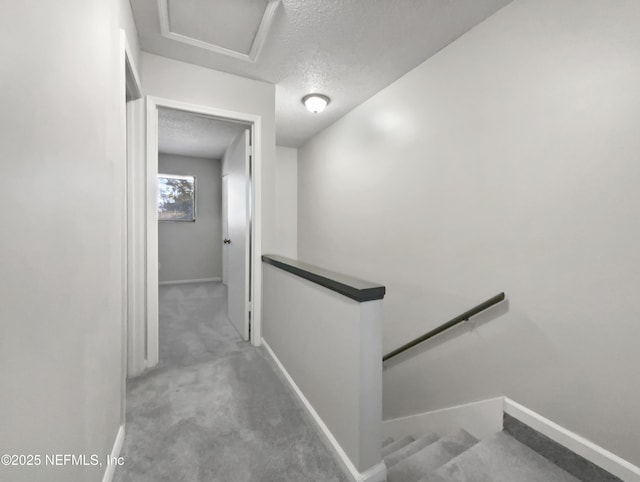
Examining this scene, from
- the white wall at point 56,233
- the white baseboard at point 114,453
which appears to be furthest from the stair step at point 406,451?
the white wall at point 56,233

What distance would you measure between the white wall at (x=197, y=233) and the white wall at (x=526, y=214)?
4096 millimetres

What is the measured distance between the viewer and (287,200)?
4.64m

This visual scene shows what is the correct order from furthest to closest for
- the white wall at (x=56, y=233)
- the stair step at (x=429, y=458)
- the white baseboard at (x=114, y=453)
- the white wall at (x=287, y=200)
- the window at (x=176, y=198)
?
the window at (x=176, y=198), the white wall at (x=287, y=200), the stair step at (x=429, y=458), the white baseboard at (x=114, y=453), the white wall at (x=56, y=233)

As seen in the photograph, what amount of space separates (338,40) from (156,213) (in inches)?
74.2

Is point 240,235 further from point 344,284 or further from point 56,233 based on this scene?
point 56,233

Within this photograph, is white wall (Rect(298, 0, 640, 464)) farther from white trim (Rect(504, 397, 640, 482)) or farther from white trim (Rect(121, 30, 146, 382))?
white trim (Rect(121, 30, 146, 382))

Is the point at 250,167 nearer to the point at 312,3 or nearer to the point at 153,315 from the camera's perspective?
the point at 312,3

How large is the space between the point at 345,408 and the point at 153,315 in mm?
1706

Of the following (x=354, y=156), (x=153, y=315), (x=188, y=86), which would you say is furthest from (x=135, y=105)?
(x=354, y=156)

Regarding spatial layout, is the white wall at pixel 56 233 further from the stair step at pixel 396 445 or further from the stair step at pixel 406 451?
the stair step at pixel 396 445

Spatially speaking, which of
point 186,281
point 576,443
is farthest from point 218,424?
point 186,281

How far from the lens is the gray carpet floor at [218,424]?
4.09 feet

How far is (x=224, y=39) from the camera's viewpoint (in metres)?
1.94

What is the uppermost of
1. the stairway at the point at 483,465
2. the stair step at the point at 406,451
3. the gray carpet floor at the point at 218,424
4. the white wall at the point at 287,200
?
the white wall at the point at 287,200
